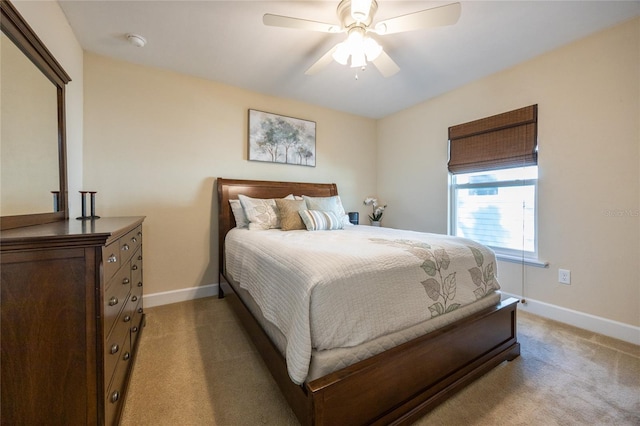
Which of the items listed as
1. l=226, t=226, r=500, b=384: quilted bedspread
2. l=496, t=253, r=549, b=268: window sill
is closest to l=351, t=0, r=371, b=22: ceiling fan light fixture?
l=226, t=226, r=500, b=384: quilted bedspread

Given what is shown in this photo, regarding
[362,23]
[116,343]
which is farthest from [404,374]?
[362,23]

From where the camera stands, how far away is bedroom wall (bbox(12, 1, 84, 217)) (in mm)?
1471

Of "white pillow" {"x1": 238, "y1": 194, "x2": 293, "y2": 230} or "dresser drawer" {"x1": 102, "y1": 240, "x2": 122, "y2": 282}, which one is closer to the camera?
"dresser drawer" {"x1": 102, "y1": 240, "x2": 122, "y2": 282}

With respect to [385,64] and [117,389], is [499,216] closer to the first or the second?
[385,64]

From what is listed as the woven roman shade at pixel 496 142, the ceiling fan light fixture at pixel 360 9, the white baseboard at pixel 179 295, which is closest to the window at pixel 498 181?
the woven roman shade at pixel 496 142

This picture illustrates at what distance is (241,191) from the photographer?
295cm

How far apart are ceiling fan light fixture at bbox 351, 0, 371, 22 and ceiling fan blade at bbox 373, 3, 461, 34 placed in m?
0.11

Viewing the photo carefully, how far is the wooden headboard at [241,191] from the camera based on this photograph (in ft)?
Answer: 9.29

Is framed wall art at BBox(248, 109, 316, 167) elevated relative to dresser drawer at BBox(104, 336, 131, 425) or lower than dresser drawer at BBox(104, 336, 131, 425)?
elevated

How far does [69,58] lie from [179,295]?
2.29 meters

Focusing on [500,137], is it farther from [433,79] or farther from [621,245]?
[621,245]

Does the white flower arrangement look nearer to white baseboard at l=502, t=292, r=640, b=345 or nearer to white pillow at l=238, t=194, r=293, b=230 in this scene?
white pillow at l=238, t=194, r=293, b=230

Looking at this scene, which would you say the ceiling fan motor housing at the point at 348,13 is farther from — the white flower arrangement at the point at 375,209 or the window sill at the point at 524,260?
the window sill at the point at 524,260

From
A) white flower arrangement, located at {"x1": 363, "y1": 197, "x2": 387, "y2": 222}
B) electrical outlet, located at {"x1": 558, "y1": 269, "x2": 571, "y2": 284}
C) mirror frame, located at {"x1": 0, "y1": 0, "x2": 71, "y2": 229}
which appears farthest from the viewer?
white flower arrangement, located at {"x1": 363, "y1": 197, "x2": 387, "y2": 222}
